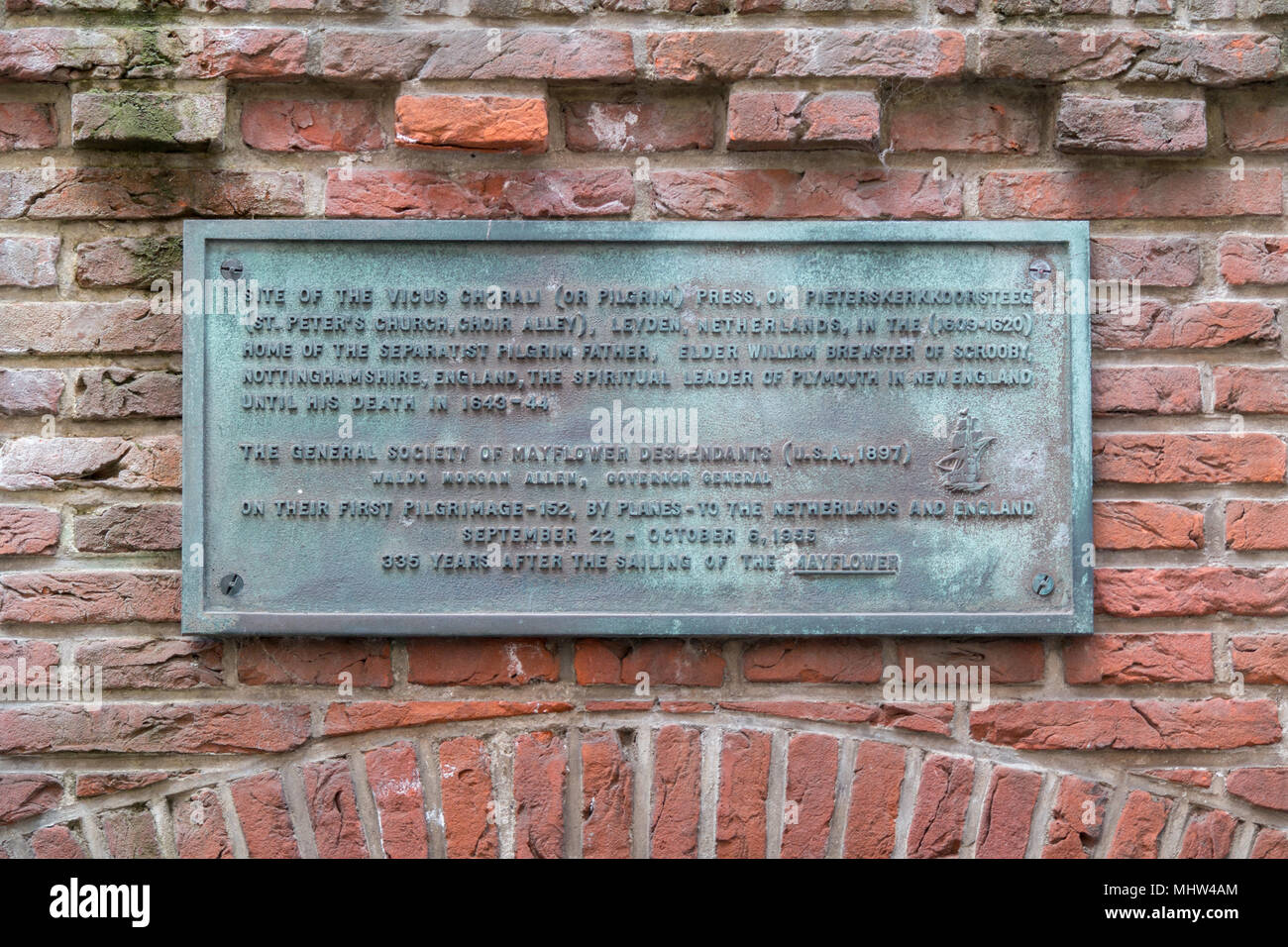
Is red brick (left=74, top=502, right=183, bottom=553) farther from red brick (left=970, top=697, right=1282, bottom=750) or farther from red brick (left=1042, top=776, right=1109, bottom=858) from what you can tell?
red brick (left=1042, top=776, right=1109, bottom=858)

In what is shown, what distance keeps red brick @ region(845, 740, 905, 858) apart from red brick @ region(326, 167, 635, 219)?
122cm

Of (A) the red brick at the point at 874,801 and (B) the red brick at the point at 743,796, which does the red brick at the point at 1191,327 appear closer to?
(A) the red brick at the point at 874,801

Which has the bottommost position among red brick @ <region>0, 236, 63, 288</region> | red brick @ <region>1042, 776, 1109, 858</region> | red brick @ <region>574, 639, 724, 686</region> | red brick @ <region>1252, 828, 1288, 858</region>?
red brick @ <region>1252, 828, 1288, 858</region>

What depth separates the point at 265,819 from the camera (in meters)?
2.16

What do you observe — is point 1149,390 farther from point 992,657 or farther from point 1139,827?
point 1139,827

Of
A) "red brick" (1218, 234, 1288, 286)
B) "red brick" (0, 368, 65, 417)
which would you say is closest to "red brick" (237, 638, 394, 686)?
"red brick" (0, 368, 65, 417)

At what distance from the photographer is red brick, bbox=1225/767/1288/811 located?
218 cm

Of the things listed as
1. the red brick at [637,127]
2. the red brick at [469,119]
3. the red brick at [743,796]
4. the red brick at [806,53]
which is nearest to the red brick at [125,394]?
the red brick at [469,119]

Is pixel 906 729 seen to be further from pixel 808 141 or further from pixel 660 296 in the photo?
pixel 808 141

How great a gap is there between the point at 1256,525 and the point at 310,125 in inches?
82.6

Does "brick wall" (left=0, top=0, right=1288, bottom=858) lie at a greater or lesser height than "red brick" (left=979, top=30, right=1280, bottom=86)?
lesser

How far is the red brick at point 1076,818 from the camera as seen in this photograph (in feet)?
7.11

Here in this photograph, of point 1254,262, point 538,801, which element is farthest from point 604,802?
point 1254,262

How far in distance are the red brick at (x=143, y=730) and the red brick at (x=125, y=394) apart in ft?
1.94
